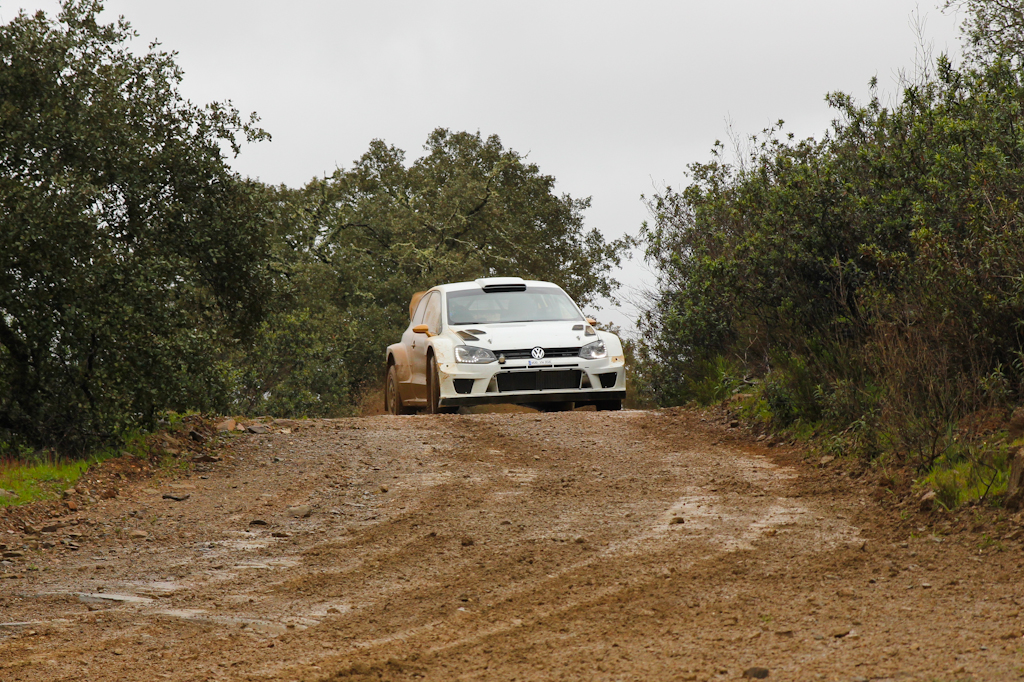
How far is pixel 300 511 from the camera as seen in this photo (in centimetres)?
773

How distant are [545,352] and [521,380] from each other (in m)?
0.43

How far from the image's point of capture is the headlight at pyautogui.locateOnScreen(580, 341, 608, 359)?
12719mm

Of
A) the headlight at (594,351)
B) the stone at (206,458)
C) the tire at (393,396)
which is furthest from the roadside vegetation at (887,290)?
the stone at (206,458)

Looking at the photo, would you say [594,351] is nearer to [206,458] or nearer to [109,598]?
[206,458]

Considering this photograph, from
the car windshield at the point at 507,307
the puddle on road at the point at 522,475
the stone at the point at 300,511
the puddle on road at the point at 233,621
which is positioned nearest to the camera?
the puddle on road at the point at 233,621

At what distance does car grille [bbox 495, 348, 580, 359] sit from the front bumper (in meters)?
0.07

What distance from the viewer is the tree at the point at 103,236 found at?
983cm

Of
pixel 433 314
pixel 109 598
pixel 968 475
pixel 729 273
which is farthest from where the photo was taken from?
pixel 433 314

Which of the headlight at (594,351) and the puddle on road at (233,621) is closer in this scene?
the puddle on road at (233,621)

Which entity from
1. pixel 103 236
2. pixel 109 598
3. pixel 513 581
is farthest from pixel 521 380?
pixel 109 598

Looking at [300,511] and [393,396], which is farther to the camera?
[393,396]

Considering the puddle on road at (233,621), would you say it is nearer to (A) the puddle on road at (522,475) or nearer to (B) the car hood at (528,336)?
(A) the puddle on road at (522,475)

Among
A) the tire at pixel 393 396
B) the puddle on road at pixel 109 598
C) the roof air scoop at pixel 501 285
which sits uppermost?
the roof air scoop at pixel 501 285

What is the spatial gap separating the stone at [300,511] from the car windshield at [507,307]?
18.5 ft
